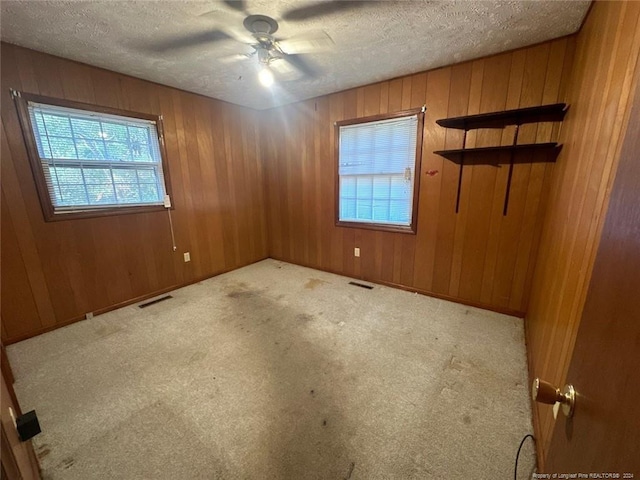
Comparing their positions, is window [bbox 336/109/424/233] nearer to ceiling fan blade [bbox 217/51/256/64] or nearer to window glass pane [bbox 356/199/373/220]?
window glass pane [bbox 356/199/373/220]

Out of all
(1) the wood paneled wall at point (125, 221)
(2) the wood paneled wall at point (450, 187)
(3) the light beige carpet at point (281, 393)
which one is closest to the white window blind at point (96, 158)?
(1) the wood paneled wall at point (125, 221)

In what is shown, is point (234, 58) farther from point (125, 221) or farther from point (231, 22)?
point (125, 221)

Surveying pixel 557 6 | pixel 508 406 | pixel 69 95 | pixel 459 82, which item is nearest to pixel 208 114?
pixel 69 95

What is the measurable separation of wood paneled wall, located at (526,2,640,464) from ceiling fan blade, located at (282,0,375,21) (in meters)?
1.24

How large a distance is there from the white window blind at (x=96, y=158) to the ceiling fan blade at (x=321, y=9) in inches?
78.6

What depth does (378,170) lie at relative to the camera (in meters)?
3.05

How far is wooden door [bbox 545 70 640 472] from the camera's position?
0.39m

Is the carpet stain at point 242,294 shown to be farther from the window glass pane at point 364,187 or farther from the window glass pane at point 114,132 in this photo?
the window glass pane at point 114,132

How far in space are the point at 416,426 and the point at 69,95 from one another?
3.61m

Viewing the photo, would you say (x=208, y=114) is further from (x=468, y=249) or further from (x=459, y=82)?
(x=468, y=249)

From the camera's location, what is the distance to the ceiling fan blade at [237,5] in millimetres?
1556

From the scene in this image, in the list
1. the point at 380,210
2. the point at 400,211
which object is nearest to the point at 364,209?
the point at 380,210

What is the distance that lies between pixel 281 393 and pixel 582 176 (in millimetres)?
2050

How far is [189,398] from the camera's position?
1572mm
